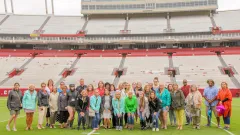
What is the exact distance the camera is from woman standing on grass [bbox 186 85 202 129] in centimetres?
1158

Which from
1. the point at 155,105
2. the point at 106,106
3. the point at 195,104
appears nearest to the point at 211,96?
the point at 195,104

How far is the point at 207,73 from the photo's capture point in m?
38.0

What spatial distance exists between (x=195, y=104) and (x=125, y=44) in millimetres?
39286

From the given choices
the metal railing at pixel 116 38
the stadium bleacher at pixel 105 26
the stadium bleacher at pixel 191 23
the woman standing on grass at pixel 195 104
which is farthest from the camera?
the stadium bleacher at pixel 105 26

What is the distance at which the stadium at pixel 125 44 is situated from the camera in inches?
1533

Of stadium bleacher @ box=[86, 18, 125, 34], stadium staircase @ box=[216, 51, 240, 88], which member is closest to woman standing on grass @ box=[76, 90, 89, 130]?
stadium staircase @ box=[216, 51, 240, 88]

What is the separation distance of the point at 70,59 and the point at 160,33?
Answer: 54.8 ft

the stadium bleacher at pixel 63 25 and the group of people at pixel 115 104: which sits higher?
the stadium bleacher at pixel 63 25

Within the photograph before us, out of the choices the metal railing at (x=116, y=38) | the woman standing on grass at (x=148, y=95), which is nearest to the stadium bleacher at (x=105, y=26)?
the metal railing at (x=116, y=38)

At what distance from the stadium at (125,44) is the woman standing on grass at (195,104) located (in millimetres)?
22045

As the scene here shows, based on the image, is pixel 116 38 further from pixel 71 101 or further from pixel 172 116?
pixel 71 101

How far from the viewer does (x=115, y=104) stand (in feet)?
37.5

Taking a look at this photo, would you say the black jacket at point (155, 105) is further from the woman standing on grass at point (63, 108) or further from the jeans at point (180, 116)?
the woman standing on grass at point (63, 108)

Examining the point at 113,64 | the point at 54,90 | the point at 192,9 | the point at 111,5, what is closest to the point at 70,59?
the point at 113,64
